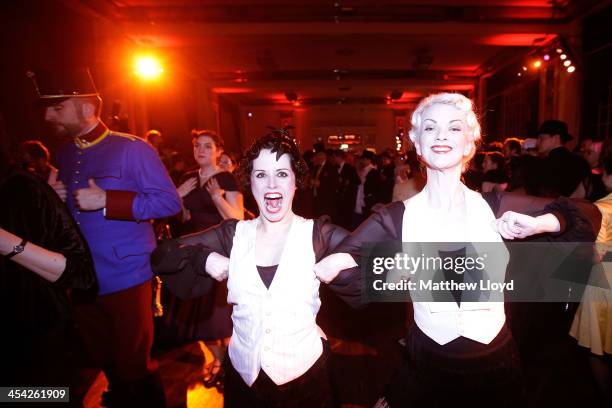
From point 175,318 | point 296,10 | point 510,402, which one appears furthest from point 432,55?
point 510,402

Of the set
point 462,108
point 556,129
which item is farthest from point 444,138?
point 556,129

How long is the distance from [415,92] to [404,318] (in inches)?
500

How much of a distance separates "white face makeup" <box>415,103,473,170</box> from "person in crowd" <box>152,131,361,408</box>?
19.9 inches

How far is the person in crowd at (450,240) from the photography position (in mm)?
1457

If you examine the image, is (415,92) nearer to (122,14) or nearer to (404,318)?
(122,14)

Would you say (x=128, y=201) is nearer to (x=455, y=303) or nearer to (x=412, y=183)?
(x=455, y=303)

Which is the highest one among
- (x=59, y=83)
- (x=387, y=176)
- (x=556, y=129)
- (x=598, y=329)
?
(x=59, y=83)

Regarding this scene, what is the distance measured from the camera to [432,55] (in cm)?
991

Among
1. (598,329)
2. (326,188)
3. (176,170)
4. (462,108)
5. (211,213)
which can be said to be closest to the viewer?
(462,108)

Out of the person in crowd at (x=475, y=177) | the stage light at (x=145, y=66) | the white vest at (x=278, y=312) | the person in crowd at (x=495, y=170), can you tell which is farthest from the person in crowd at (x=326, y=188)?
the white vest at (x=278, y=312)

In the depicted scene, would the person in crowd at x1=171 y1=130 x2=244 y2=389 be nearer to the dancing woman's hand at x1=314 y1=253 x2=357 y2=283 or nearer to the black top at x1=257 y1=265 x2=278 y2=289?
the black top at x1=257 y1=265 x2=278 y2=289

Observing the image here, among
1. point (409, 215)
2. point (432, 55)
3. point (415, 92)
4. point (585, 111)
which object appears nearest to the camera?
point (409, 215)

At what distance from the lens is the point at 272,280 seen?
151 cm

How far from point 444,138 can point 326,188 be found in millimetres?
6042
